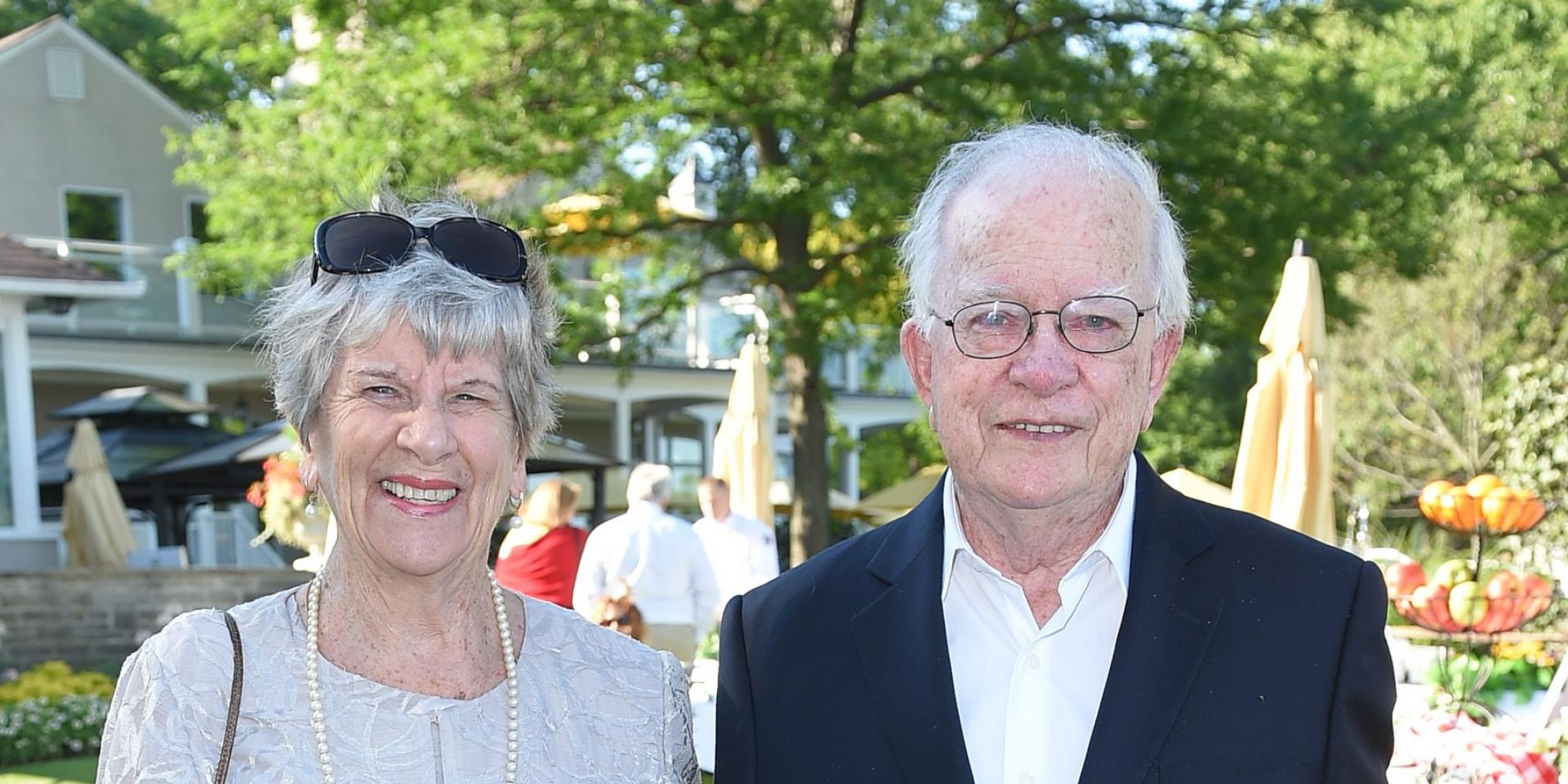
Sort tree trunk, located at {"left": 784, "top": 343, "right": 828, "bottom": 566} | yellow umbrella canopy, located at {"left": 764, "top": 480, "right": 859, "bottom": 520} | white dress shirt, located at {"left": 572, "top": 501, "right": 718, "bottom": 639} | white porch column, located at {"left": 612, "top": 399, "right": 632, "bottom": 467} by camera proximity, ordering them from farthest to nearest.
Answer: white porch column, located at {"left": 612, "top": 399, "right": 632, "bottom": 467}
yellow umbrella canopy, located at {"left": 764, "top": 480, "right": 859, "bottom": 520}
tree trunk, located at {"left": 784, "top": 343, "right": 828, "bottom": 566}
white dress shirt, located at {"left": 572, "top": 501, "right": 718, "bottom": 639}

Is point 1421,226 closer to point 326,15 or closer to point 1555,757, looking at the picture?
point 326,15

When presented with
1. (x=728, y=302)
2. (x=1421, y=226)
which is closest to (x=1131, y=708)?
(x=1421, y=226)

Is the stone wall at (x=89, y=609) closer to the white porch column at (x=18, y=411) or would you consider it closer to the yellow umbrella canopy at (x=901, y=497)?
the white porch column at (x=18, y=411)

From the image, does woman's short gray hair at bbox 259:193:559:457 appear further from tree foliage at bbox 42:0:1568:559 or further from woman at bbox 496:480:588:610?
tree foliage at bbox 42:0:1568:559

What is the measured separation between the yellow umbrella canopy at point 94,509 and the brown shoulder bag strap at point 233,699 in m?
12.9

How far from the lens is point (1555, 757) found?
13.7 ft

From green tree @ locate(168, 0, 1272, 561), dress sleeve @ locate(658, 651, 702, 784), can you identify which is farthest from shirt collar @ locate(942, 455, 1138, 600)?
green tree @ locate(168, 0, 1272, 561)

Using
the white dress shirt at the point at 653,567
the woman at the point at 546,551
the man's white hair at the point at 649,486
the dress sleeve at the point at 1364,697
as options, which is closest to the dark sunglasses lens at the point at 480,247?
the dress sleeve at the point at 1364,697

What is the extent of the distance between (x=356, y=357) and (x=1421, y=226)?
1583 centimetres

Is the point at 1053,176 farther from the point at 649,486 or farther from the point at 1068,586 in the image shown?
the point at 649,486

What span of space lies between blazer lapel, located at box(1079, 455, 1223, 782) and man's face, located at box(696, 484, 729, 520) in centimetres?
747

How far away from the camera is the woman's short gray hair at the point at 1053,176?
7.11ft

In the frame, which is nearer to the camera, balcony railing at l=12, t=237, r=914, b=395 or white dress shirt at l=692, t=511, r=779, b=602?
white dress shirt at l=692, t=511, r=779, b=602

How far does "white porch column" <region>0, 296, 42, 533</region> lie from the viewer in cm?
1295
